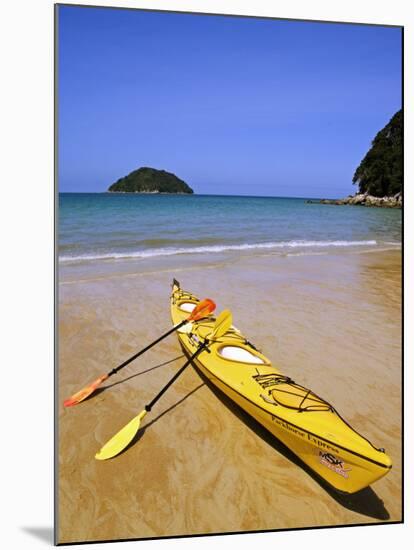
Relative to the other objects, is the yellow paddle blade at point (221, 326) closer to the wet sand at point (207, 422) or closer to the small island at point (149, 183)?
the wet sand at point (207, 422)

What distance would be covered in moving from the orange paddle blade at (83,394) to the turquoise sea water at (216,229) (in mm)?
1653

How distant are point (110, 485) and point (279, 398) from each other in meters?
0.87

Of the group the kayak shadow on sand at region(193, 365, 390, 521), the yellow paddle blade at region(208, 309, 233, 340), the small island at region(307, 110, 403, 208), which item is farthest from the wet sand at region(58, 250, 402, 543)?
the small island at region(307, 110, 403, 208)

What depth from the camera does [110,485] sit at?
2.17m

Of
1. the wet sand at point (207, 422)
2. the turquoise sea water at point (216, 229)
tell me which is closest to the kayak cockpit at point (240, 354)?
the wet sand at point (207, 422)

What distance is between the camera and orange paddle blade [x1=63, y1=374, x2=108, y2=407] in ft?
8.38

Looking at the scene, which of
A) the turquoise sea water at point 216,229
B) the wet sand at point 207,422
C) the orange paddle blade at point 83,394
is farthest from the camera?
the turquoise sea water at point 216,229

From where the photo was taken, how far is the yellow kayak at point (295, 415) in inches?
77.0

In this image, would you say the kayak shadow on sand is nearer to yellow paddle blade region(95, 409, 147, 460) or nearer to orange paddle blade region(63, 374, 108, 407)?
yellow paddle blade region(95, 409, 147, 460)

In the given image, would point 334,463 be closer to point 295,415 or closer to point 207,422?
point 295,415

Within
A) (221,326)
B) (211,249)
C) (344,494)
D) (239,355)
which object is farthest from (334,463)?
(211,249)

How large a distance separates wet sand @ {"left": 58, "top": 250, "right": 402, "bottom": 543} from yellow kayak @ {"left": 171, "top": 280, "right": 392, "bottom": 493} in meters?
0.13
